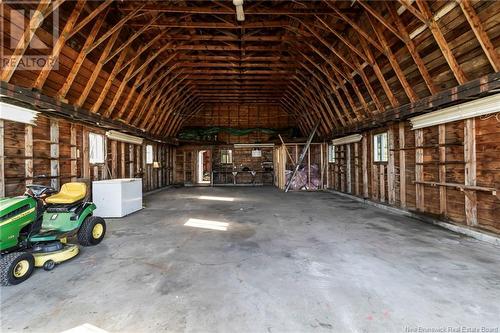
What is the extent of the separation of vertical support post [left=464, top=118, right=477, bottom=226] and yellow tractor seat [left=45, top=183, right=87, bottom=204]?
657cm

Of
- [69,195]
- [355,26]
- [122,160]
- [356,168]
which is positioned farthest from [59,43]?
[356,168]

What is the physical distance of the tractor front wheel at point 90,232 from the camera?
359cm

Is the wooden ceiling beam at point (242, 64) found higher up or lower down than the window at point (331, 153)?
higher up

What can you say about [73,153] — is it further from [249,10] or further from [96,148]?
[249,10]

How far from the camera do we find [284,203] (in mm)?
7707

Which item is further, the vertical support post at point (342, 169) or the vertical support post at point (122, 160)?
the vertical support post at point (342, 169)

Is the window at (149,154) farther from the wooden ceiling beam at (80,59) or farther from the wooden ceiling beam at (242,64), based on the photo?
the wooden ceiling beam at (80,59)

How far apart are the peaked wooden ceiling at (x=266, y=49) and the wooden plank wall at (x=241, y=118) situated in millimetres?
4256

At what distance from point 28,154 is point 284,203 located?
21.0 feet

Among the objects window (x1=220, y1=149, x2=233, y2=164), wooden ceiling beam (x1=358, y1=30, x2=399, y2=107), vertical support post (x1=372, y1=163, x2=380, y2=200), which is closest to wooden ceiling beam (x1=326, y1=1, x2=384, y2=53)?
wooden ceiling beam (x1=358, y1=30, x2=399, y2=107)

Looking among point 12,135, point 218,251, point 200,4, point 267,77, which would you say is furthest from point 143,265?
point 267,77

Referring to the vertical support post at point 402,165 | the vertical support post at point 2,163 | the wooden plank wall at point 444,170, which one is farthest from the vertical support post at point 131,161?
the vertical support post at point 402,165

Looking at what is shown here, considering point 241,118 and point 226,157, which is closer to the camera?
point 241,118

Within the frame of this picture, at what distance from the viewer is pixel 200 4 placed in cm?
557
